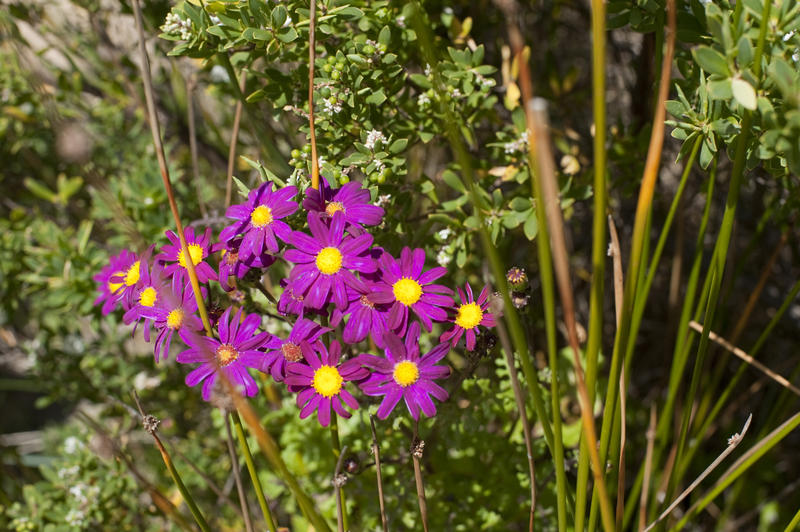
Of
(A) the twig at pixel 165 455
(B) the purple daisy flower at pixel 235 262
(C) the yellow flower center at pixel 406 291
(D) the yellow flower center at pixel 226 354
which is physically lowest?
(A) the twig at pixel 165 455

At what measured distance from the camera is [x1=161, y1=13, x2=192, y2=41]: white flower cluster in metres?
1.11

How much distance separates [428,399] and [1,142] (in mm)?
1782

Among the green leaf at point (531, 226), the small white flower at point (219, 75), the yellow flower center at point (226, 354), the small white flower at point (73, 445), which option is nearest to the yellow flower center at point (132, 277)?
the yellow flower center at point (226, 354)

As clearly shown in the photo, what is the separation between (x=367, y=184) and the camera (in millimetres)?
1131

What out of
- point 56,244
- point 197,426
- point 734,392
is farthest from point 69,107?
point 734,392

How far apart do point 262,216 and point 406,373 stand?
0.30 m

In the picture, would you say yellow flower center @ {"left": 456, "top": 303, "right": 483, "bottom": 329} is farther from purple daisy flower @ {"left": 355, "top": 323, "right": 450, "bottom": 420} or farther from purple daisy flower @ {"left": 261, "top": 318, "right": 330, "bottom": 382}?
purple daisy flower @ {"left": 261, "top": 318, "right": 330, "bottom": 382}

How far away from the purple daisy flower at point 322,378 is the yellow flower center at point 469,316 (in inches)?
6.0

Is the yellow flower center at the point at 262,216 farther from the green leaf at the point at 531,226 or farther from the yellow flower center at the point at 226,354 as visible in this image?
the green leaf at the point at 531,226

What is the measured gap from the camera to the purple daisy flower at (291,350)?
3.14 feet

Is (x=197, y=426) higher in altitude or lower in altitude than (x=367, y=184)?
lower

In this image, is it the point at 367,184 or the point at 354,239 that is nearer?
the point at 354,239

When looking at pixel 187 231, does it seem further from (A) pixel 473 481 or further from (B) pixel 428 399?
(A) pixel 473 481

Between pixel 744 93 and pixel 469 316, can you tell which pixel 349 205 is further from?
pixel 744 93
